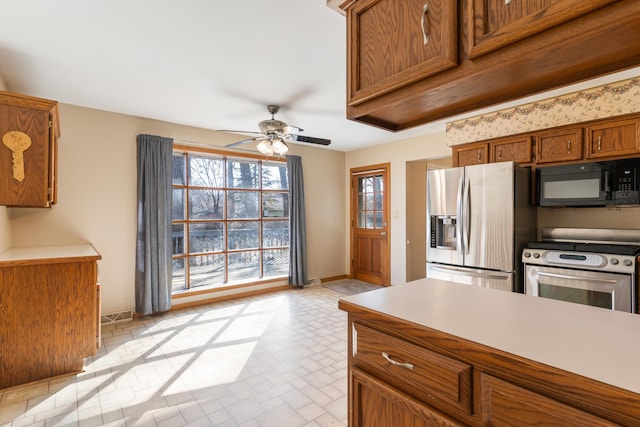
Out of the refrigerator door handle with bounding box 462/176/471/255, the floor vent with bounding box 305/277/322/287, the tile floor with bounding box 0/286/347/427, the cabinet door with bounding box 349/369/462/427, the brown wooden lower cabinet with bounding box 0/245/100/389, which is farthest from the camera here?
the floor vent with bounding box 305/277/322/287

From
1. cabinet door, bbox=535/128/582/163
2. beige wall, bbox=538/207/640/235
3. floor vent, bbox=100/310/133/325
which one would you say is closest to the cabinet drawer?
cabinet door, bbox=535/128/582/163

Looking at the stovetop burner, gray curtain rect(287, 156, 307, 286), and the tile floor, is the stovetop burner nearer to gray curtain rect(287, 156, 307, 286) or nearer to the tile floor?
the tile floor

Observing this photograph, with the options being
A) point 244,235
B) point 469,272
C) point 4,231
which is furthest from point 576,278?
point 4,231

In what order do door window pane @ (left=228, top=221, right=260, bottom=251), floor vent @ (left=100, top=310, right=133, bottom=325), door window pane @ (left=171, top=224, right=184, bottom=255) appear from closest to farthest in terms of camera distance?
floor vent @ (left=100, top=310, right=133, bottom=325) < door window pane @ (left=171, top=224, right=184, bottom=255) < door window pane @ (left=228, top=221, right=260, bottom=251)

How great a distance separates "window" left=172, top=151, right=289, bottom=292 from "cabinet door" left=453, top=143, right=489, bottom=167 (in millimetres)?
2778

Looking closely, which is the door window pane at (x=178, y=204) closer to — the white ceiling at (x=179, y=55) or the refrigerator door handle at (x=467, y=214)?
the white ceiling at (x=179, y=55)

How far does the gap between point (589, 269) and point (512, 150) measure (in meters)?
1.44

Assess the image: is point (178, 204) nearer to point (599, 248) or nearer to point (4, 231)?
point (4, 231)

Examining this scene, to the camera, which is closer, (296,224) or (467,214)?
(467,214)

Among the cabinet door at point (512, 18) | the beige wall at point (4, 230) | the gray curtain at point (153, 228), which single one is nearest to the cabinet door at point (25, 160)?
the beige wall at point (4, 230)

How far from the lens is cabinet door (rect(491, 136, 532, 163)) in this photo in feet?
10.7

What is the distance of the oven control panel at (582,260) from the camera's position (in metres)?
2.39

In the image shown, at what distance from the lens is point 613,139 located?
9.07 ft

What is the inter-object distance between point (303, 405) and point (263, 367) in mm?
638
